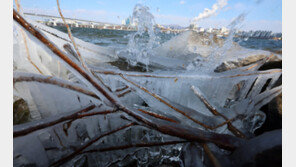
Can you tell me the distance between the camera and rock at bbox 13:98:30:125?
36.8 inches

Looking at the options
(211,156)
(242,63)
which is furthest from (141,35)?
(211,156)

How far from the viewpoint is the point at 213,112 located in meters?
1.32

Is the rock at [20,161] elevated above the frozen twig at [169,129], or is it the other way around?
the frozen twig at [169,129]

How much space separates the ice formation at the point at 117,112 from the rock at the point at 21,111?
0.32 ft

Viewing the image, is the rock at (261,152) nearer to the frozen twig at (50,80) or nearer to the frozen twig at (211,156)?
the frozen twig at (211,156)

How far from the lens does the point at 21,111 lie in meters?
0.97

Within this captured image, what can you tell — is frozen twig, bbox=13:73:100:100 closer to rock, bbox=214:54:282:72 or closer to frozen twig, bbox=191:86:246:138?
frozen twig, bbox=191:86:246:138

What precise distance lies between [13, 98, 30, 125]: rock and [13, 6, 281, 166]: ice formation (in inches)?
3.8

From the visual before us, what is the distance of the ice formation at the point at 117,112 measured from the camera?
2.39 feet

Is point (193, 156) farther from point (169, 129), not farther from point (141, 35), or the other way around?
point (141, 35)

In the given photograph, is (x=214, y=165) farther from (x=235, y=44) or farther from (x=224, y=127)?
(x=235, y=44)

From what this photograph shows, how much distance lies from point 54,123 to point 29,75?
0.36 meters

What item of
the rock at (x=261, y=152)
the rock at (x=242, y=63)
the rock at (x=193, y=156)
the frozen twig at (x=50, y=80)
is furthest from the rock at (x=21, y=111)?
the rock at (x=242, y=63)

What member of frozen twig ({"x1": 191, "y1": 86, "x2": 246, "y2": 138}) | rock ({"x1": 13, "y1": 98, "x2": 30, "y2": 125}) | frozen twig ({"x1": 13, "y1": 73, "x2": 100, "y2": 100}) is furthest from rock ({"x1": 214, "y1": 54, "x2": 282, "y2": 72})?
rock ({"x1": 13, "y1": 98, "x2": 30, "y2": 125})
